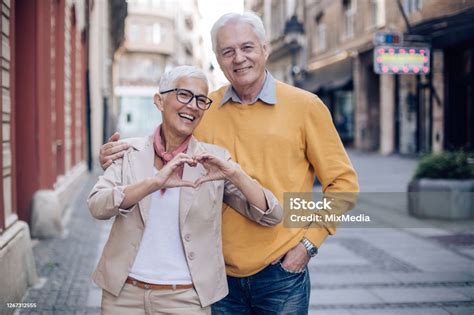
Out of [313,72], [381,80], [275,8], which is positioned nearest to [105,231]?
[381,80]

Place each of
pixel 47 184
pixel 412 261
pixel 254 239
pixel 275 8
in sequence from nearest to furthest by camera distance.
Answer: pixel 254 239
pixel 412 261
pixel 47 184
pixel 275 8

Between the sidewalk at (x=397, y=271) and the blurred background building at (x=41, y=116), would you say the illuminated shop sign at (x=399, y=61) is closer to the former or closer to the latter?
the blurred background building at (x=41, y=116)

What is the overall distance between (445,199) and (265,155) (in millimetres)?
7044

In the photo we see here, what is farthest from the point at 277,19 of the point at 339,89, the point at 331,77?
the point at 339,89

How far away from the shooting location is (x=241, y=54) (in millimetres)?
2531

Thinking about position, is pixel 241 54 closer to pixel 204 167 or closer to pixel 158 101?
pixel 158 101

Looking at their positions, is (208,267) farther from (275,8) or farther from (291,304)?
(275,8)

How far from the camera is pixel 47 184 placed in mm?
8484

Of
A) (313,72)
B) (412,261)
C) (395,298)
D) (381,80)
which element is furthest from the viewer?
(313,72)

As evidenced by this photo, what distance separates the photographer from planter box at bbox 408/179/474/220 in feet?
29.1

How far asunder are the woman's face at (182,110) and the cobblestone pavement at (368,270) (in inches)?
121

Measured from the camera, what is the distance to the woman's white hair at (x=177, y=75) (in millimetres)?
2332

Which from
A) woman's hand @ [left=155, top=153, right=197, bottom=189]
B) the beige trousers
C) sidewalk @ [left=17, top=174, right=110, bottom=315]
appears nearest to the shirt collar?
woman's hand @ [left=155, top=153, right=197, bottom=189]

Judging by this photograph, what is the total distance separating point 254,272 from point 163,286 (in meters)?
0.43
